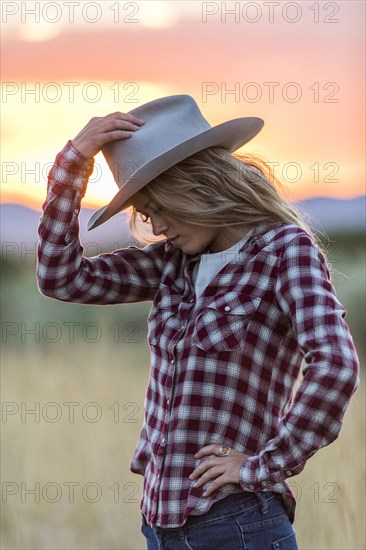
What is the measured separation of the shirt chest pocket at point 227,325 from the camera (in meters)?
1.58

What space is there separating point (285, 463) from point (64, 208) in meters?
0.61

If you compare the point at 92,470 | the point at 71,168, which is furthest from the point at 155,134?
the point at 92,470

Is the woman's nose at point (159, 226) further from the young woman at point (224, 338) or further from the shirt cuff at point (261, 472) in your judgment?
the shirt cuff at point (261, 472)

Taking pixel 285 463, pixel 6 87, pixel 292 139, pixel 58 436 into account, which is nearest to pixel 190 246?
pixel 285 463

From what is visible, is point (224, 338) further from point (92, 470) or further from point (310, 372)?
point (92, 470)

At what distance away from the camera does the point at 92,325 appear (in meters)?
4.25

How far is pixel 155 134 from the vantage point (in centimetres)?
173

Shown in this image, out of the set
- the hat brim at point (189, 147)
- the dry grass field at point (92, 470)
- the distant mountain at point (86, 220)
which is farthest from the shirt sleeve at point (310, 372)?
the distant mountain at point (86, 220)

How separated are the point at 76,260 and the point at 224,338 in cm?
37

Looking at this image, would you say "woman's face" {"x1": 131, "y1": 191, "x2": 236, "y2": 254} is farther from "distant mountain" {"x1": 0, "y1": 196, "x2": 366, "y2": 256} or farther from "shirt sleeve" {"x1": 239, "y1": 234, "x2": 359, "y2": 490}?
"distant mountain" {"x1": 0, "y1": 196, "x2": 366, "y2": 256}

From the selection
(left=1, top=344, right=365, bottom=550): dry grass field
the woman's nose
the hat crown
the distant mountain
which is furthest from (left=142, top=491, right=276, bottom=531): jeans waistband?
the distant mountain

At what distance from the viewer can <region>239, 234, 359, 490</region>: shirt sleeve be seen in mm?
1474

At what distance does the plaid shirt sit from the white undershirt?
1 centimetres

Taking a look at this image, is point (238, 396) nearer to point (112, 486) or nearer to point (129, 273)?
point (129, 273)
